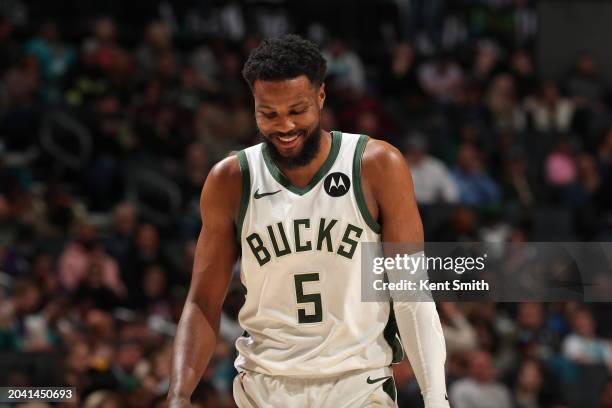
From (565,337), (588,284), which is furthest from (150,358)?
(588,284)

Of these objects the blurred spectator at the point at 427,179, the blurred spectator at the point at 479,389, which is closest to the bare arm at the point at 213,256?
the blurred spectator at the point at 479,389

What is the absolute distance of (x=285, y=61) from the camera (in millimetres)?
4094

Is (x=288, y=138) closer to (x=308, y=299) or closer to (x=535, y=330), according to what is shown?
(x=308, y=299)

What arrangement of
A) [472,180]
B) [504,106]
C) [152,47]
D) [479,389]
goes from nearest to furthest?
[479,389]
[472,180]
[152,47]
[504,106]

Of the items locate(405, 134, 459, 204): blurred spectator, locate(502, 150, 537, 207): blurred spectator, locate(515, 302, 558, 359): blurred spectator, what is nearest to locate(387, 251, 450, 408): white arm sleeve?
locate(515, 302, 558, 359): blurred spectator

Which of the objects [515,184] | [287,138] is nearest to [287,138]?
[287,138]

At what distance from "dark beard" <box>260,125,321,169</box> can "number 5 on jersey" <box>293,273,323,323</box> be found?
438 mm

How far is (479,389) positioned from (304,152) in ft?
20.1

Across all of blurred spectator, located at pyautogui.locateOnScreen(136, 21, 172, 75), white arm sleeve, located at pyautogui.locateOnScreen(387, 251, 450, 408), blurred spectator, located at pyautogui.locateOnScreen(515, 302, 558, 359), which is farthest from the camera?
blurred spectator, located at pyautogui.locateOnScreen(136, 21, 172, 75)

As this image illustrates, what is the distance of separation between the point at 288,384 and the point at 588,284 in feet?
5.60

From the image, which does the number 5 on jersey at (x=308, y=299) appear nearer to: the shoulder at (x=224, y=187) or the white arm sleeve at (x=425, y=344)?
the white arm sleeve at (x=425, y=344)

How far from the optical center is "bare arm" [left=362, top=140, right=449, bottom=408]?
3967 mm

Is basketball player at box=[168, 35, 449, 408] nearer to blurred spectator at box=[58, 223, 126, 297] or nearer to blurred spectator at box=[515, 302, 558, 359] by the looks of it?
blurred spectator at box=[58, 223, 126, 297]

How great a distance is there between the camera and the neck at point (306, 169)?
4.26 metres
